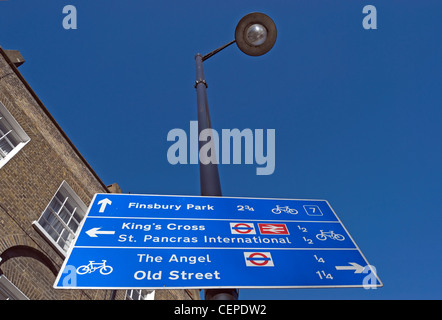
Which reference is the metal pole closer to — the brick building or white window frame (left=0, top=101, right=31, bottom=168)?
the brick building

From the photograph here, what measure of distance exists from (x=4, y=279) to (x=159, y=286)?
6670mm

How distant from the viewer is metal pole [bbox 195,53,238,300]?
234 cm

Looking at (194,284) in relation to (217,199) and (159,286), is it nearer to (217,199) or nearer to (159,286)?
(159,286)

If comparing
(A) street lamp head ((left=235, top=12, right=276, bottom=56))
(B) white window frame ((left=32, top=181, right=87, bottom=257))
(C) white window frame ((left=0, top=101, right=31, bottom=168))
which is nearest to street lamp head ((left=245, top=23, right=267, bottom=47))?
(A) street lamp head ((left=235, top=12, right=276, bottom=56))

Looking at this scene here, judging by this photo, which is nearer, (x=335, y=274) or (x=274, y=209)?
(x=335, y=274)

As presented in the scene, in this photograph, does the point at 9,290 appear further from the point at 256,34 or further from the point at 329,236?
the point at 256,34

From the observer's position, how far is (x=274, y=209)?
3.66 metres

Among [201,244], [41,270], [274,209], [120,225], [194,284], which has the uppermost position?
[41,270]

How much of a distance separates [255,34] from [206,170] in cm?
328

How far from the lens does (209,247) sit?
9.22 ft

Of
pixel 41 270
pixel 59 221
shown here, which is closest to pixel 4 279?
pixel 41 270

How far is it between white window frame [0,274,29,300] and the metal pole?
6.17m
